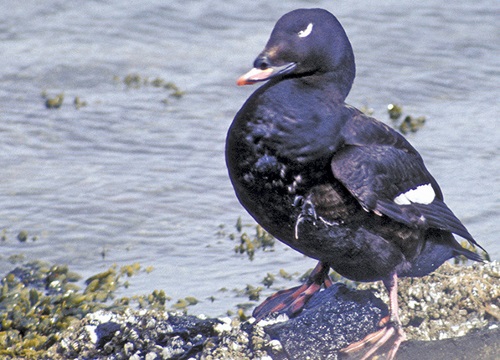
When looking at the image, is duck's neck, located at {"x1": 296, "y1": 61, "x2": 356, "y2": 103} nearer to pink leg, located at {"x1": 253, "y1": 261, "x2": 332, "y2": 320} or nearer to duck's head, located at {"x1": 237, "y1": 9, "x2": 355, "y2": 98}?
duck's head, located at {"x1": 237, "y1": 9, "x2": 355, "y2": 98}

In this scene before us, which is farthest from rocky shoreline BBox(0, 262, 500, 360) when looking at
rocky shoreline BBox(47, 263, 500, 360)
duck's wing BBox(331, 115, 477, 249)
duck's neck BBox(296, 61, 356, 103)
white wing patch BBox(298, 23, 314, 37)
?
white wing patch BBox(298, 23, 314, 37)

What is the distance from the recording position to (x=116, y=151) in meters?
7.95

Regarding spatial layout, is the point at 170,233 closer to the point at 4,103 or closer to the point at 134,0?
the point at 4,103

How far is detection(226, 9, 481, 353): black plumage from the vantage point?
14.8 feet

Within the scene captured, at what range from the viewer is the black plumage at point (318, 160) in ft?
14.8

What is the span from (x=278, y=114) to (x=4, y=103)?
4770 mm

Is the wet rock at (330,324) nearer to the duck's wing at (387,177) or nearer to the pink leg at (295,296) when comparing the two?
the pink leg at (295,296)

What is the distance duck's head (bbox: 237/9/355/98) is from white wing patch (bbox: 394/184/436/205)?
605mm

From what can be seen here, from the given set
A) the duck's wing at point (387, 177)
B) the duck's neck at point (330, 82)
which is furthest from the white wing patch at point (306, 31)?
the duck's wing at point (387, 177)

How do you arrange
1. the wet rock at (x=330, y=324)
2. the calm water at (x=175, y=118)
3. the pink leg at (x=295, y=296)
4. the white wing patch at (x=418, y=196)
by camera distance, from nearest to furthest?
the wet rock at (x=330, y=324) < the white wing patch at (x=418, y=196) < the pink leg at (x=295, y=296) < the calm water at (x=175, y=118)

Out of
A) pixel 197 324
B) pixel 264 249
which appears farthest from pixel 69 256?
pixel 197 324

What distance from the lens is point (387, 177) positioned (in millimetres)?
4730

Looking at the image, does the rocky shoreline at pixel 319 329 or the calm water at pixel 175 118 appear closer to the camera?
the rocky shoreline at pixel 319 329

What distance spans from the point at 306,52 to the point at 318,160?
1.73ft
